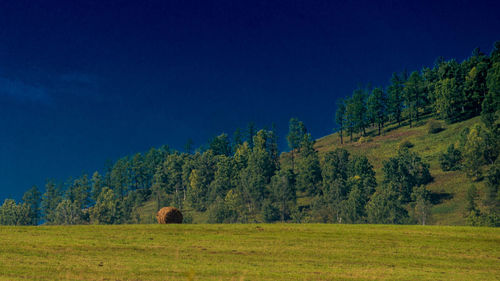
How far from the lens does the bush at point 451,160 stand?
114m

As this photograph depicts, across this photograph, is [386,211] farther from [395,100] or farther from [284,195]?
[395,100]

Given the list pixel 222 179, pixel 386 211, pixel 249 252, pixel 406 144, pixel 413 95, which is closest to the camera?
pixel 249 252

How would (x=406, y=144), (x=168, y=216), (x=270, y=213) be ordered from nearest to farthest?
(x=168, y=216) < (x=270, y=213) < (x=406, y=144)

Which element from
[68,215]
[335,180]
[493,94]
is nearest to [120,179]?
[68,215]

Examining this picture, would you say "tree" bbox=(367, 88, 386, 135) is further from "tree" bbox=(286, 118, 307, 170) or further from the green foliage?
the green foliage

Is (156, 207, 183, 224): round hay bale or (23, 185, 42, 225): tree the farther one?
(23, 185, 42, 225): tree

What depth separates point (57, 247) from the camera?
2698cm

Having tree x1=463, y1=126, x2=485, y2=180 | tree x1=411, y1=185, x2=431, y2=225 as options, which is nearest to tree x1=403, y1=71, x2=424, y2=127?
tree x1=463, y1=126, x2=485, y2=180

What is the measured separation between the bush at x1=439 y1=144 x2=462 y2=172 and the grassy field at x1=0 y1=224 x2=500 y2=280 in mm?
86077

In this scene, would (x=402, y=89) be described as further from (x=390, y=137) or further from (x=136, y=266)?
(x=136, y=266)

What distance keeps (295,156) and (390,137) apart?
37.7m

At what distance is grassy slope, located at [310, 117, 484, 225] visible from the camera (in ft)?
321

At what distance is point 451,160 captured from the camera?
115m

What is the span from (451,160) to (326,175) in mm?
32365
